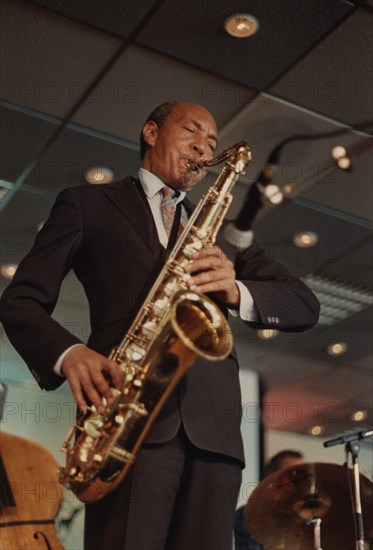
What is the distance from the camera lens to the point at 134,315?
5.22ft

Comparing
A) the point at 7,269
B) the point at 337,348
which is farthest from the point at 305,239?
the point at 7,269

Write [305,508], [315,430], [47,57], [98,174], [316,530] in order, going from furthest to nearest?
[315,430] < [98,174] < [305,508] < [316,530] < [47,57]

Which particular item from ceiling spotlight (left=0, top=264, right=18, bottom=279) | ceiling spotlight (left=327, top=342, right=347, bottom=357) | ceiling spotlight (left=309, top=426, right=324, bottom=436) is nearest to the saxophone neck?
ceiling spotlight (left=0, top=264, right=18, bottom=279)

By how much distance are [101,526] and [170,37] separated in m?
2.57

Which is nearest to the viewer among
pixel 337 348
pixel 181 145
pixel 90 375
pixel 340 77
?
pixel 90 375

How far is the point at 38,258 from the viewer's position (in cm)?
165

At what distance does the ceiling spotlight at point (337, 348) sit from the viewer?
6361 mm

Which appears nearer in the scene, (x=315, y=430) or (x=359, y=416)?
(x=359, y=416)

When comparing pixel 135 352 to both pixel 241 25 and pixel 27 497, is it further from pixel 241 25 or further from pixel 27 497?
pixel 241 25

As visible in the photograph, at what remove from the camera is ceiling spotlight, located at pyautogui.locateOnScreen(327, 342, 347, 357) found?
250 inches

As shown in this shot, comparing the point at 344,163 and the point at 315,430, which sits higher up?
the point at 344,163

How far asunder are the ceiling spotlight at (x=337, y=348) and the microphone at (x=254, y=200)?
1.84m

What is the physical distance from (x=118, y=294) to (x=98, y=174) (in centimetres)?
292

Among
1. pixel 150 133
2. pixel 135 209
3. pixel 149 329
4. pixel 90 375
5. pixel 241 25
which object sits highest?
pixel 241 25
